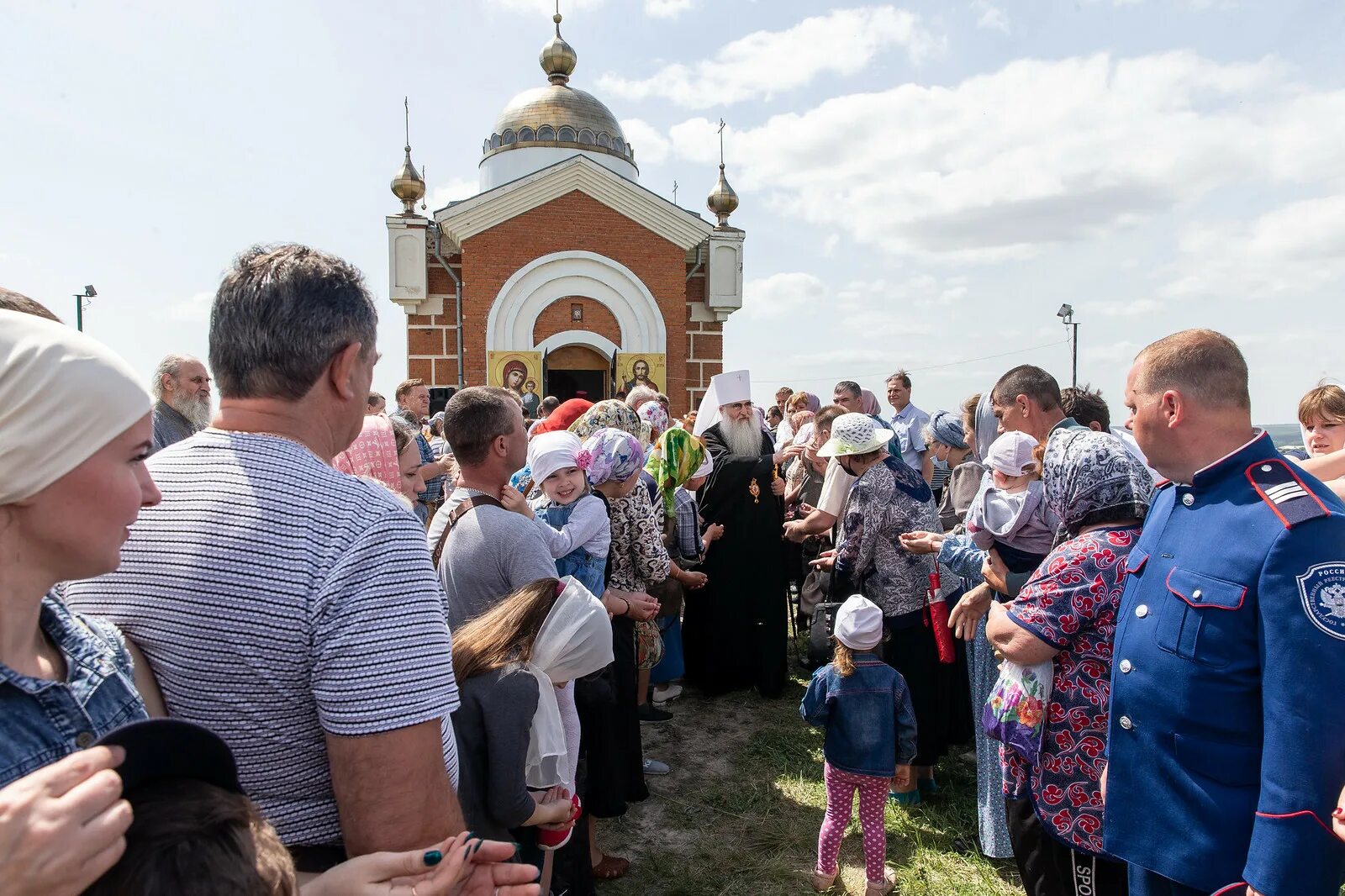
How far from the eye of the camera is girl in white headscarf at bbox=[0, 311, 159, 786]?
0.99 m

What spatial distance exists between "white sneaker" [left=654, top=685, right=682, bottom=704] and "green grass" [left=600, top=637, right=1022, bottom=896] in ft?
1.71

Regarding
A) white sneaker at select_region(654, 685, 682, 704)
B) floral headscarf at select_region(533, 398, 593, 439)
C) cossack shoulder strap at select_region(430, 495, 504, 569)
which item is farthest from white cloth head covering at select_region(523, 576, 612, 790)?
white sneaker at select_region(654, 685, 682, 704)

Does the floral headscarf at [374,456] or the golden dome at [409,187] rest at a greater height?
the golden dome at [409,187]

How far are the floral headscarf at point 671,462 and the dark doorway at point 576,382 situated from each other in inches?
612

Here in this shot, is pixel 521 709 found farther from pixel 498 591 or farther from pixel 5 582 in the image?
pixel 5 582

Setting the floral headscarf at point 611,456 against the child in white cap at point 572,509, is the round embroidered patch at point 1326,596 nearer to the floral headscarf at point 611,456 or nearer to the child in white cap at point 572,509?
the child in white cap at point 572,509

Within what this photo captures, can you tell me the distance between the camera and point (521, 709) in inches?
88.0

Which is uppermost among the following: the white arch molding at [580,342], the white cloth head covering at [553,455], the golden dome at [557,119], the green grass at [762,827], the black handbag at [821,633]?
the golden dome at [557,119]

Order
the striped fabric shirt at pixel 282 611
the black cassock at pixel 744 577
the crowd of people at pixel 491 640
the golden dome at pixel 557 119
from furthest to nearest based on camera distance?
the golden dome at pixel 557 119
the black cassock at pixel 744 577
the striped fabric shirt at pixel 282 611
the crowd of people at pixel 491 640

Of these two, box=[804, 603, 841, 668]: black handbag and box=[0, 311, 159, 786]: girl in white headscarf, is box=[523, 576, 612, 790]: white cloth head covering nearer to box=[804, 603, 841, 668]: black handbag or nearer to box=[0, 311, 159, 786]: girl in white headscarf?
box=[0, 311, 159, 786]: girl in white headscarf

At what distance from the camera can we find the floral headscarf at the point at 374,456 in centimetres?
361

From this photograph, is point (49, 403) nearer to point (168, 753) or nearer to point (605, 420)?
point (168, 753)

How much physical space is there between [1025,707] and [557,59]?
27652mm

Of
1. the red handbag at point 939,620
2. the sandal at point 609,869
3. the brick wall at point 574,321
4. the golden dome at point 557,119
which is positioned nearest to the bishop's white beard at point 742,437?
the red handbag at point 939,620
